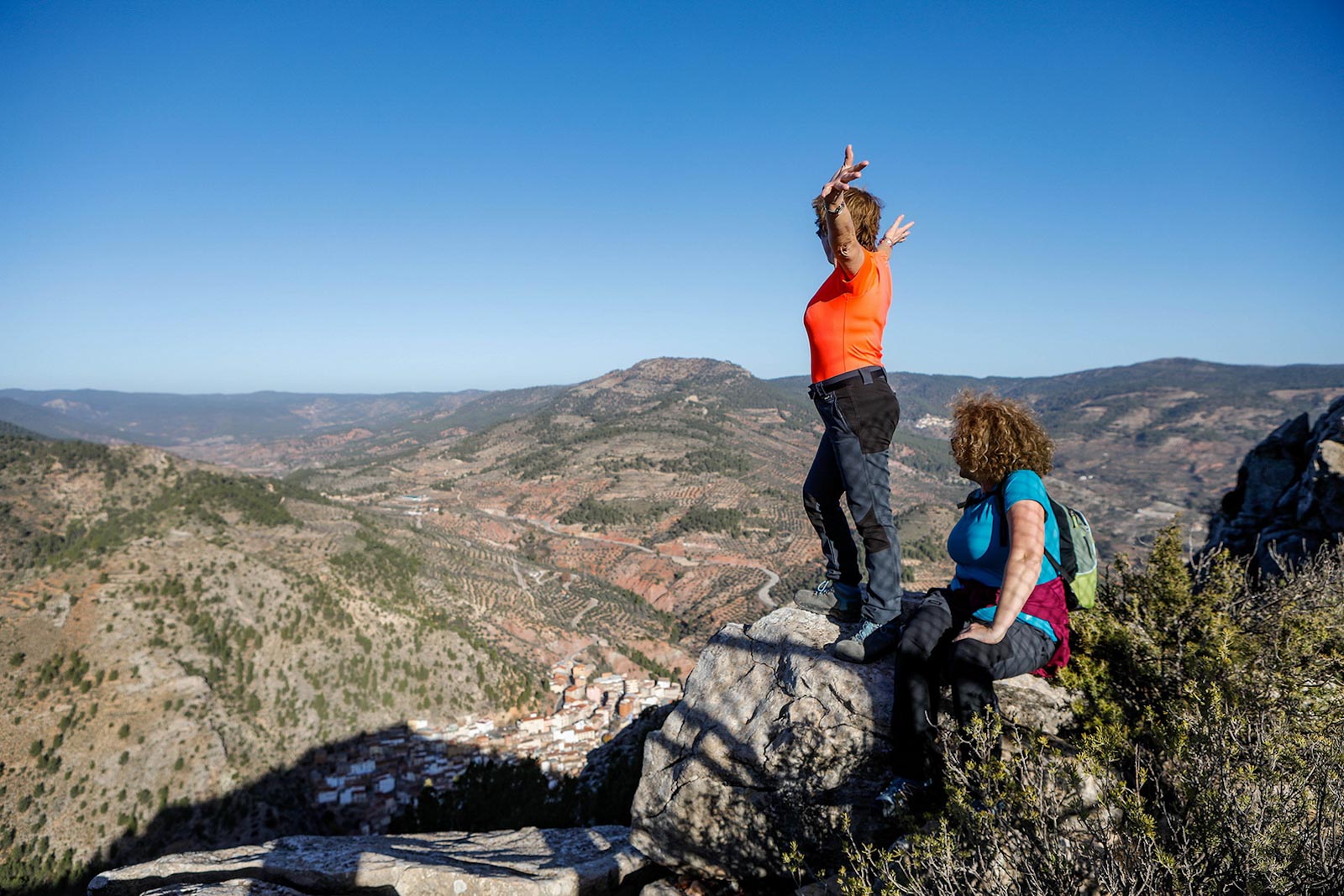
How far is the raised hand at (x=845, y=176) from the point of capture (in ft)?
11.3

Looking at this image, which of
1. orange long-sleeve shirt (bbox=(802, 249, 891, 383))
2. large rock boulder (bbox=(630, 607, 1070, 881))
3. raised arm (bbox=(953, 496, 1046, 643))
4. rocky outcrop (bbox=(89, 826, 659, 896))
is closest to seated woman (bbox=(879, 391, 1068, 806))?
raised arm (bbox=(953, 496, 1046, 643))

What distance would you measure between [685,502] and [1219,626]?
256 feet

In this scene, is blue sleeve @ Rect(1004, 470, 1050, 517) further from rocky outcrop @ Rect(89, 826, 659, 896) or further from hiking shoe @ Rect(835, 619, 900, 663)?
rocky outcrop @ Rect(89, 826, 659, 896)

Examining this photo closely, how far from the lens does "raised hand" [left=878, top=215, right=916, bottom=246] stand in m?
4.07

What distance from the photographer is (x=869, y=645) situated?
3838 mm

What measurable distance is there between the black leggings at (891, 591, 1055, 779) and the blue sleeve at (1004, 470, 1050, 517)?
70cm

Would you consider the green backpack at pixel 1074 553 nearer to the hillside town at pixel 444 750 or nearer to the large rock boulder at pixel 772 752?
the large rock boulder at pixel 772 752

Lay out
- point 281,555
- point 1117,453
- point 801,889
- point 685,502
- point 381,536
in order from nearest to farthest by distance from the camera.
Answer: point 801,889 < point 281,555 < point 381,536 < point 685,502 < point 1117,453

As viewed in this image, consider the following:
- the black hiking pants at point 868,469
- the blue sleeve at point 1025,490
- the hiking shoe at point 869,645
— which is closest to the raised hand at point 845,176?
the black hiking pants at point 868,469

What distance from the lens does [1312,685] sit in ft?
11.2

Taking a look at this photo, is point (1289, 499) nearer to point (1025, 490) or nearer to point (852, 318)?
point (1025, 490)

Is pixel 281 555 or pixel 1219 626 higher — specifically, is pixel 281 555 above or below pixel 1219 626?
below

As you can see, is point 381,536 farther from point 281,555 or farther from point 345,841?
point 345,841

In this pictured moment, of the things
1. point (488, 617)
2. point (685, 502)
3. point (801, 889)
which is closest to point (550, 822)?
point (801, 889)
